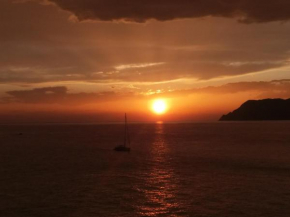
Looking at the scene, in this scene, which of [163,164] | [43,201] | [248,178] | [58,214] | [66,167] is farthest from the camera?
[163,164]

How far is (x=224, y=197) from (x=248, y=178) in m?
15.1

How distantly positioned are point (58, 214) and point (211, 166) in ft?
134

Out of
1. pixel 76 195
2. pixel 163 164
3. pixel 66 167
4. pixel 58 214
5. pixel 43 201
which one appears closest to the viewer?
pixel 58 214

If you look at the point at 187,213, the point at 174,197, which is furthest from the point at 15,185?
the point at 187,213

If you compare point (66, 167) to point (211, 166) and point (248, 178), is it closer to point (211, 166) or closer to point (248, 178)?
point (211, 166)

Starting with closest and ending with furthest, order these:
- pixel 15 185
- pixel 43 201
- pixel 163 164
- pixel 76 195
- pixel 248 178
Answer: pixel 43 201 → pixel 76 195 → pixel 15 185 → pixel 248 178 → pixel 163 164

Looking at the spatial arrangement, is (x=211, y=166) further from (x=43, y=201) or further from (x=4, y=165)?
(x=4, y=165)

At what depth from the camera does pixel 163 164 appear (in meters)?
71.4

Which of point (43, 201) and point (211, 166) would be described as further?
point (211, 166)

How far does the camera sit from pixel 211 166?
2665 inches

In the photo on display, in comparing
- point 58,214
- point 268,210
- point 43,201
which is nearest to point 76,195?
point 43,201

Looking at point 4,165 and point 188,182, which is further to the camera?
point 4,165

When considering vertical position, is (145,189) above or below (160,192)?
above

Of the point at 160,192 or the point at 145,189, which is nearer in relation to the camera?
the point at 160,192
